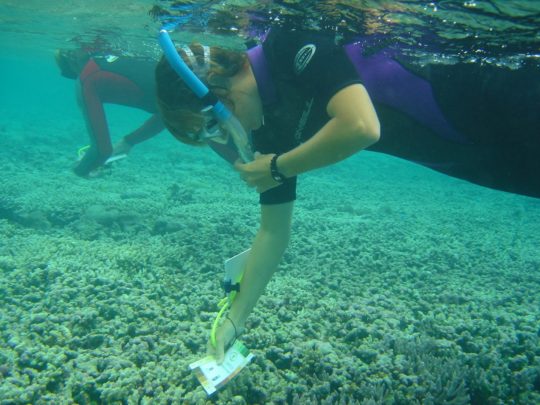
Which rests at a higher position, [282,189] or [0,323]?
[282,189]

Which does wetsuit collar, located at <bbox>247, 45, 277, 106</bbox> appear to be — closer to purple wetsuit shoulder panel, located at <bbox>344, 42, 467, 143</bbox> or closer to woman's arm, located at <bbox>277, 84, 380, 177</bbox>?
woman's arm, located at <bbox>277, 84, 380, 177</bbox>

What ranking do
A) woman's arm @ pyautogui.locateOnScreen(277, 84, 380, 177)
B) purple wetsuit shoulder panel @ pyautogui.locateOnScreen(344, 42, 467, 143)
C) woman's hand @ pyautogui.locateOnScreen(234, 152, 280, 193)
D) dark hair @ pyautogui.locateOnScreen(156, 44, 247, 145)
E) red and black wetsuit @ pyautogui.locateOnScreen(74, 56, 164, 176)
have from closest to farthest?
woman's arm @ pyautogui.locateOnScreen(277, 84, 380, 177)
dark hair @ pyautogui.locateOnScreen(156, 44, 247, 145)
woman's hand @ pyautogui.locateOnScreen(234, 152, 280, 193)
purple wetsuit shoulder panel @ pyautogui.locateOnScreen(344, 42, 467, 143)
red and black wetsuit @ pyautogui.locateOnScreen(74, 56, 164, 176)

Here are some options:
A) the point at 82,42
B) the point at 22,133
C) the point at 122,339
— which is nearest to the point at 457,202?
the point at 122,339

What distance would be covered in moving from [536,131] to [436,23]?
4117mm

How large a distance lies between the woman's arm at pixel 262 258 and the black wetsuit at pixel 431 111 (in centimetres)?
16

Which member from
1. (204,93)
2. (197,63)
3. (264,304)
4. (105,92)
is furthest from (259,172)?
(105,92)

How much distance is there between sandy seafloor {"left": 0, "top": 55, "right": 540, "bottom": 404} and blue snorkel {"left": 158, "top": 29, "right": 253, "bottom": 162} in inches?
75.0

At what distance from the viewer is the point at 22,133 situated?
18953 millimetres

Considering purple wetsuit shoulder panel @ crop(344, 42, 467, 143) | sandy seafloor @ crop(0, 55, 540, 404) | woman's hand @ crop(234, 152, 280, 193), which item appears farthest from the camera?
sandy seafloor @ crop(0, 55, 540, 404)

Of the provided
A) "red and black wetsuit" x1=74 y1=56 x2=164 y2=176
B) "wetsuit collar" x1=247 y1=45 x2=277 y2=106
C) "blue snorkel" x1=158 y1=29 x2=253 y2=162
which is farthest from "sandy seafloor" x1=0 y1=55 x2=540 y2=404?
"wetsuit collar" x1=247 y1=45 x2=277 y2=106

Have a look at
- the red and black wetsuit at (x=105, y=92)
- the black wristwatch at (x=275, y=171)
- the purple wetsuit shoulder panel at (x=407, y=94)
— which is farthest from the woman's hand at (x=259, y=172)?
the red and black wetsuit at (x=105, y=92)

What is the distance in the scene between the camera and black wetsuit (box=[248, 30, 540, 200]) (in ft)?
7.43

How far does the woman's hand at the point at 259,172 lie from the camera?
2199 mm

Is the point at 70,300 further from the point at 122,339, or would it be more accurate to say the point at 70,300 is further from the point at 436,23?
the point at 436,23
